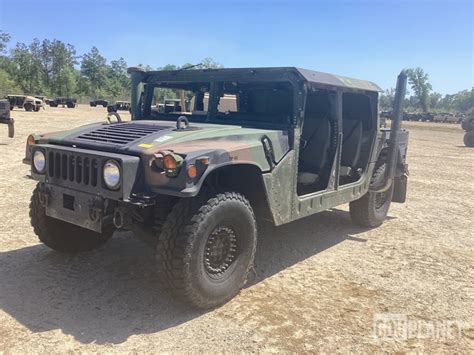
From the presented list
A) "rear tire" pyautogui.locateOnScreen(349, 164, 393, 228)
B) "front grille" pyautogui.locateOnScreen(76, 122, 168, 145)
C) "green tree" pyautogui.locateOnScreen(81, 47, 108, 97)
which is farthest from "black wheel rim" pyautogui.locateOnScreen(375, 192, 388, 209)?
"green tree" pyautogui.locateOnScreen(81, 47, 108, 97)

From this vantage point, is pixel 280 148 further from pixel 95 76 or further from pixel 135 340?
pixel 95 76

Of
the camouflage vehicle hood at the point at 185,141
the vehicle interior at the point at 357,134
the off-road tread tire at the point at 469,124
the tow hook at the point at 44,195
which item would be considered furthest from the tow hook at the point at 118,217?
the off-road tread tire at the point at 469,124

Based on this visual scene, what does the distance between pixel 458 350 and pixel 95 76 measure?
11327 centimetres

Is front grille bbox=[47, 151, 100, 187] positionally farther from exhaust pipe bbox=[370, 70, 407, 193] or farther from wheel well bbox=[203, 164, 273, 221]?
exhaust pipe bbox=[370, 70, 407, 193]

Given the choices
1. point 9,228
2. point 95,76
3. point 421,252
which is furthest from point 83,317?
point 95,76

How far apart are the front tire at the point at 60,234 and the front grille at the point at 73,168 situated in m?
0.40

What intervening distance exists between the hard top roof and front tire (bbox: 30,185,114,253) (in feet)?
5.64

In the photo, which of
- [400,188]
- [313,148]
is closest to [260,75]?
[313,148]

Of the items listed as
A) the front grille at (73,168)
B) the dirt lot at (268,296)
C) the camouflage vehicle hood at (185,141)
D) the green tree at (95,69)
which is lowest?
the dirt lot at (268,296)

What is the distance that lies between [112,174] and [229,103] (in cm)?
193

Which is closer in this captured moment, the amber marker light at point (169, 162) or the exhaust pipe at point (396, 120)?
the amber marker light at point (169, 162)

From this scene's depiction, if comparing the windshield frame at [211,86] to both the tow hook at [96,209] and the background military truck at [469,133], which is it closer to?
the tow hook at [96,209]

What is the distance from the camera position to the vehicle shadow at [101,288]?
3.03m

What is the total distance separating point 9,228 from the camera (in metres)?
4.92
